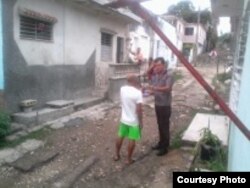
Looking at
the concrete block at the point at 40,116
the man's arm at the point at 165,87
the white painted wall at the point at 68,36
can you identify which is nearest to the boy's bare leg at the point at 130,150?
the man's arm at the point at 165,87

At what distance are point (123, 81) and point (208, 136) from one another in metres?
6.34

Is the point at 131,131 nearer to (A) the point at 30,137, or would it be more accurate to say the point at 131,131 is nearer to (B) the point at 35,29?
(A) the point at 30,137

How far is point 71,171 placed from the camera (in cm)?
502

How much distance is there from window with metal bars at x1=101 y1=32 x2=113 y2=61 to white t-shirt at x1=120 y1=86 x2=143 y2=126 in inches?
286

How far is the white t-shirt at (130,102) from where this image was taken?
5.08 metres

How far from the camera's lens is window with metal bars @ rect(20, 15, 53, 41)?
7.43 metres

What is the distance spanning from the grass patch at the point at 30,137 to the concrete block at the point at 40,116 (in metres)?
0.35

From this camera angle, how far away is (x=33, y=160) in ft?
17.5

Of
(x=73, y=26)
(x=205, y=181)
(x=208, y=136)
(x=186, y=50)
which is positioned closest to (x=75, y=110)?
(x=73, y=26)

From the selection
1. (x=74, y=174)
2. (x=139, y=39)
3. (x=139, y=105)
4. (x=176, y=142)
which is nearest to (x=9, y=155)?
(x=74, y=174)

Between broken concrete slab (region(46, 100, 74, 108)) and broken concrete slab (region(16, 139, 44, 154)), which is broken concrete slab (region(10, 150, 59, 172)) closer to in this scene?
broken concrete slab (region(16, 139, 44, 154))

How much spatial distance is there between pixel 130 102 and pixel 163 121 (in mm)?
950

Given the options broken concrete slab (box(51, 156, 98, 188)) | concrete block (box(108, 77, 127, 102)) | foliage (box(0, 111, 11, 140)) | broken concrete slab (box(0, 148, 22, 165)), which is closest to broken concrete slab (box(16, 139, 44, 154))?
broken concrete slab (box(0, 148, 22, 165))

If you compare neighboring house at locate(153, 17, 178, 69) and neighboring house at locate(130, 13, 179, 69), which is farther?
neighboring house at locate(153, 17, 178, 69)
